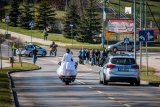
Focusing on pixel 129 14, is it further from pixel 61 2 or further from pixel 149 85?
pixel 149 85

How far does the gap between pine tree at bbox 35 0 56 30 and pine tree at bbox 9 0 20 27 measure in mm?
3536


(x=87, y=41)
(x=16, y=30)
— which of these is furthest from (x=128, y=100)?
(x=16, y=30)

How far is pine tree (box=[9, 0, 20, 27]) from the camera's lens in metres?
98.1

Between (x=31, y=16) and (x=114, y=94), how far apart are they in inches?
2880

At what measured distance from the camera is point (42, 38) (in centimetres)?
8838

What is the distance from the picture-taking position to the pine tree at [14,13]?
3863 inches

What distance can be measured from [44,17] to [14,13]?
5825 millimetres

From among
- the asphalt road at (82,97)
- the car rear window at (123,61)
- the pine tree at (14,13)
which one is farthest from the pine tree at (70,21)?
the asphalt road at (82,97)

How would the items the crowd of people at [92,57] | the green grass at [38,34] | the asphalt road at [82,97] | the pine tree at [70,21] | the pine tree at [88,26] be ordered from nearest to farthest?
the asphalt road at [82,97] < the crowd of people at [92,57] < the pine tree at [88,26] < the green grass at [38,34] < the pine tree at [70,21]

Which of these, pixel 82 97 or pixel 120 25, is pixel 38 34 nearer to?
pixel 120 25

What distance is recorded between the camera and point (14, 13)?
98625mm

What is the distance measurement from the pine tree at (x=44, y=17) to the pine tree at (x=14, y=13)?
3536 millimetres

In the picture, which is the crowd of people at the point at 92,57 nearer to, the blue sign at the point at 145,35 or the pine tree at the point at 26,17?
the blue sign at the point at 145,35

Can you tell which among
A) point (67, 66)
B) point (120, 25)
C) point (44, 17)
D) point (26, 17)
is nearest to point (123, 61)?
point (67, 66)
